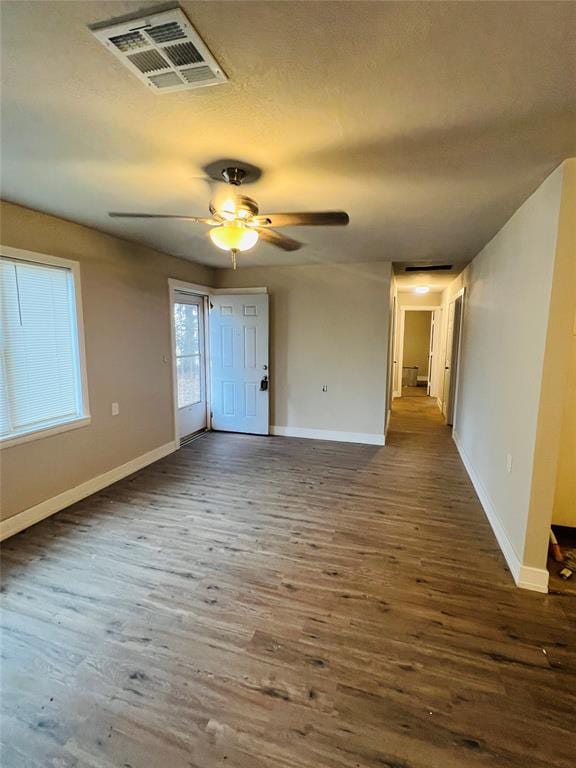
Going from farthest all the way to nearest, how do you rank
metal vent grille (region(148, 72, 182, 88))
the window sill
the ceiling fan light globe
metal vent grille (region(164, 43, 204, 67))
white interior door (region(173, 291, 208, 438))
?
white interior door (region(173, 291, 208, 438))
the window sill
the ceiling fan light globe
metal vent grille (region(148, 72, 182, 88))
metal vent grille (region(164, 43, 204, 67))

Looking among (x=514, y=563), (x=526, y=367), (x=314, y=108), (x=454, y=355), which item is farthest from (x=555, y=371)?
(x=454, y=355)

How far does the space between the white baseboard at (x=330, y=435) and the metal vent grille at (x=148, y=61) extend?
14.3ft

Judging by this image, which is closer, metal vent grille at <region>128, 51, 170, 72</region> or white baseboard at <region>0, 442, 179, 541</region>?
metal vent grille at <region>128, 51, 170, 72</region>

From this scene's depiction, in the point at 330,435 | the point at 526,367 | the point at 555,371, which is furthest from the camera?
the point at 330,435

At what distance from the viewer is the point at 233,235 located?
7.07 ft

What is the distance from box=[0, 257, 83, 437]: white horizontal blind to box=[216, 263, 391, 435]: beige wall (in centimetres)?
263

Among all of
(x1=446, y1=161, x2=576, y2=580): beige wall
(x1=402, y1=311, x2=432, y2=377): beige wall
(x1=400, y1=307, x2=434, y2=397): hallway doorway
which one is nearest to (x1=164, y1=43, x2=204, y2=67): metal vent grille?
(x1=446, y1=161, x2=576, y2=580): beige wall

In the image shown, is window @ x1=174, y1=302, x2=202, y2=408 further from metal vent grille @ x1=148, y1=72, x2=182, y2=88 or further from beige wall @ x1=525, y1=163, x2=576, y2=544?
beige wall @ x1=525, y1=163, x2=576, y2=544

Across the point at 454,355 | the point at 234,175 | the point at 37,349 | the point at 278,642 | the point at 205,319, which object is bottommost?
the point at 278,642

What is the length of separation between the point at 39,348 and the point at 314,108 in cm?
273

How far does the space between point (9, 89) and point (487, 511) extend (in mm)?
3840

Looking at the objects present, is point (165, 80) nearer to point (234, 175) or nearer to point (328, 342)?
point (234, 175)

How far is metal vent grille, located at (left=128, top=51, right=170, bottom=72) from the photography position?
1.21 m

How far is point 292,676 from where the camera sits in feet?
5.32
